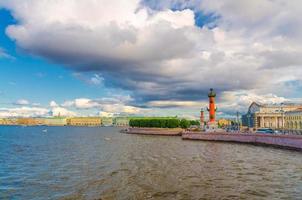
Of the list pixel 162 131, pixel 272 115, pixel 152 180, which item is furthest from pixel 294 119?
pixel 152 180

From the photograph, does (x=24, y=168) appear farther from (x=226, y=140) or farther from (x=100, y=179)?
(x=226, y=140)

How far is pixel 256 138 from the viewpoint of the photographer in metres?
64.5

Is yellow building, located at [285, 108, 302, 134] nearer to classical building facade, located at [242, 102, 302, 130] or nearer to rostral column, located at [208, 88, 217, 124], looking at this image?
classical building facade, located at [242, 102, 302, 130]

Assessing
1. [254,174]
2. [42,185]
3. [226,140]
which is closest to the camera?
[42,185]

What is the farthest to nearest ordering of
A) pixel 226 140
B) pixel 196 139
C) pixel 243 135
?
pixel 196 139 < pixel 226 140 < pixel 243 135

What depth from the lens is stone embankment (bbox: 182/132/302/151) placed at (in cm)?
5021

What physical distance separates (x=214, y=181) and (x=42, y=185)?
38.9 feet

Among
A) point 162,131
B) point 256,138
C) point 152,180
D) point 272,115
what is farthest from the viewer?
point 272,115

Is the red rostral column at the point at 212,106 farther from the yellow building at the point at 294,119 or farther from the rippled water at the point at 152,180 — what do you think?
the rippled water at the point at 152,180

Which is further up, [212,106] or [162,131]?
[212,106]

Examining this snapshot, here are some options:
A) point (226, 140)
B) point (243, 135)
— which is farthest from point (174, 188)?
point (226, 140)

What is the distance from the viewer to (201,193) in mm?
20516

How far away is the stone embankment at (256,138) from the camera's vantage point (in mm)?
50206

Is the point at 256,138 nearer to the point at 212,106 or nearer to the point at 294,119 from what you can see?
the point at 212,106
